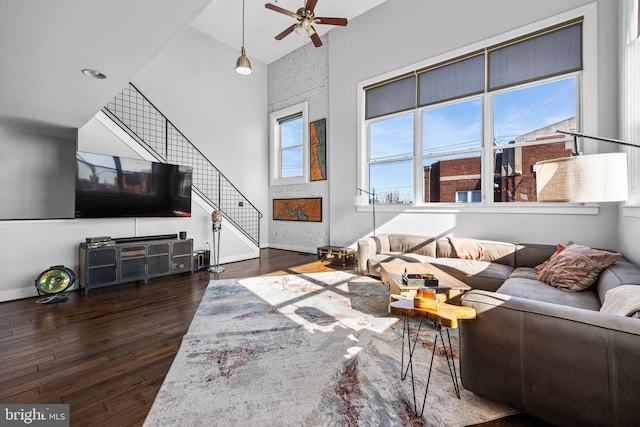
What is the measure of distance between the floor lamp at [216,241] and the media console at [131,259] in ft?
1.54

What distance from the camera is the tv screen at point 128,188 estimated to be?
12.6 feet

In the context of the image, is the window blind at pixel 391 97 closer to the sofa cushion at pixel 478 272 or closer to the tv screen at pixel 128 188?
the sofa cushion at pixel 478 272

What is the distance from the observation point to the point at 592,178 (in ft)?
4.14

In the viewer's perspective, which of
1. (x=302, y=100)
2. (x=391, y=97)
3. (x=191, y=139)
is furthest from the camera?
(x=302, y=100)

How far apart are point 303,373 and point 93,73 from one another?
301 cm

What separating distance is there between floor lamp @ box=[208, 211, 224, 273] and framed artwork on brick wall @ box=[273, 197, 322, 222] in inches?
85.6

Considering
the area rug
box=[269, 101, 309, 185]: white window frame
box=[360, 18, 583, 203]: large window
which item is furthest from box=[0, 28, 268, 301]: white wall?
box=[360, 18, 583, 203]: large window

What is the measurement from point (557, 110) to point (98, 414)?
565 cm

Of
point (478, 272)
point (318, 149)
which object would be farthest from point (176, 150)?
point (478, 272)

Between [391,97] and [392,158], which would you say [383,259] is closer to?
[392,158]

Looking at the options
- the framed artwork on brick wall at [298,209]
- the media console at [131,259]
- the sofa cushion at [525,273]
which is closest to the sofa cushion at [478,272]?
the sofa cushion at [525,273]

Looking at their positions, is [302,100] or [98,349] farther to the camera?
[302,100]

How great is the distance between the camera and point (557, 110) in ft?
12.1

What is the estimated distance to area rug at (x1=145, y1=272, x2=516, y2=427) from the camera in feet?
4.93
